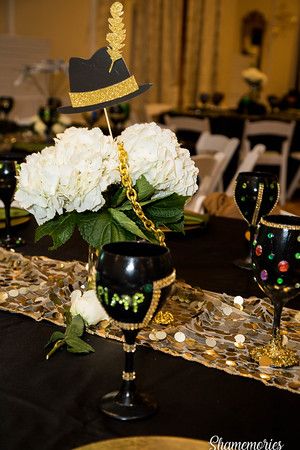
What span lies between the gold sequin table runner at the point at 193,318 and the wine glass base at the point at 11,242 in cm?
17

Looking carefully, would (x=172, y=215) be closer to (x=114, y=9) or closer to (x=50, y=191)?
(x=50, y=191)

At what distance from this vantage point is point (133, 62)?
312 inches

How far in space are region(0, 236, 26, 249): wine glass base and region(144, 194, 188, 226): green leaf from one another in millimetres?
567

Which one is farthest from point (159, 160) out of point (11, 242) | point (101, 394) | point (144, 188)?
point (11, 242)

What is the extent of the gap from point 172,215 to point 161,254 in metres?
0.34

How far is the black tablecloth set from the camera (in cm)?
77

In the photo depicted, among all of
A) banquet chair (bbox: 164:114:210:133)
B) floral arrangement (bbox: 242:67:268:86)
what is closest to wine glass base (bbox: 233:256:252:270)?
banquet chair (bbox: 164:114:210:133)

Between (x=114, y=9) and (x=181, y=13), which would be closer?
(x=114, y=9)

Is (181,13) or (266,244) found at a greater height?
(181,13)

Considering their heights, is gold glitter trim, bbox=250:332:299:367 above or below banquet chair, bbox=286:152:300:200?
above

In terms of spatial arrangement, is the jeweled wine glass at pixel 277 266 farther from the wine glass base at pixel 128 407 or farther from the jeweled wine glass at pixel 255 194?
the jeweled wine glass at pixel 255 194

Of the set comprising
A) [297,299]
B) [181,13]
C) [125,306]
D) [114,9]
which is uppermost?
[181,13]

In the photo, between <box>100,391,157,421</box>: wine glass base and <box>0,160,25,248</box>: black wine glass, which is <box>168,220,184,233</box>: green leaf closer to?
<box>100,391,157,421</box>: wine glass base

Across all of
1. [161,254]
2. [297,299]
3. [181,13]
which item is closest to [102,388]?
[161,254]
